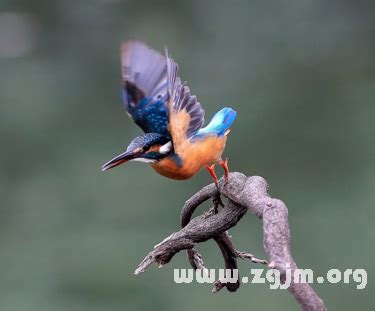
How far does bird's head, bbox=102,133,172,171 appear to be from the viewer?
119cm

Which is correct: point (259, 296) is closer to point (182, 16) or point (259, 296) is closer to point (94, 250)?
point (94, 250)

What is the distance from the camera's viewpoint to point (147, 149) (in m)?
1.21

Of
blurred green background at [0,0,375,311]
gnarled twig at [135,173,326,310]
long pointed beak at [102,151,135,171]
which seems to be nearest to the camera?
gnarled twig at [135,173,326,310]

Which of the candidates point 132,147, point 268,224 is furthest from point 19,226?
point 268,224

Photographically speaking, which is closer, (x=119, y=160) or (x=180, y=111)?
(x=119, y=160)

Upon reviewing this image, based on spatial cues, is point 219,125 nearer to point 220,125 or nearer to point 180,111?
point 220,125

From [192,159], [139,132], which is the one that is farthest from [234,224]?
[139,132]

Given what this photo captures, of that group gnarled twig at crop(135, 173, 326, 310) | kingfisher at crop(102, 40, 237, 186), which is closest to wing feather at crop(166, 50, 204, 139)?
kingfisher at crop(102, 40, 237, 186)

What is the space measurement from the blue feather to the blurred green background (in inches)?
65.9

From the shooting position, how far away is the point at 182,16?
4.43 metres

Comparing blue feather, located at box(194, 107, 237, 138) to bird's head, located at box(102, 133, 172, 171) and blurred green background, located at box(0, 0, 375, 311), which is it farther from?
blurred green background, located at box(0, 0, 375, 311)

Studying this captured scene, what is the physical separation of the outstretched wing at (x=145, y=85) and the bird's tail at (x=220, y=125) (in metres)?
0.08

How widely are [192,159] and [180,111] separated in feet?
0.23

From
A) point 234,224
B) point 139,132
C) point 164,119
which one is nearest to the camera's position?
point 234,224
